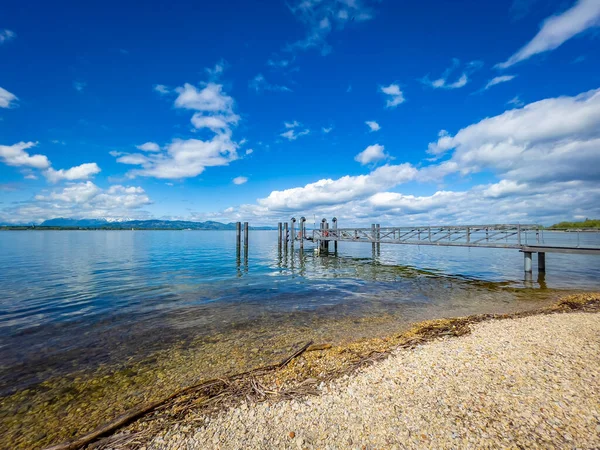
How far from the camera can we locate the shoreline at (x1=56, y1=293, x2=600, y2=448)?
454cm

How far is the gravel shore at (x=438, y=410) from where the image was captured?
12.9ft

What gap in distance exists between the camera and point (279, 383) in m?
5.72

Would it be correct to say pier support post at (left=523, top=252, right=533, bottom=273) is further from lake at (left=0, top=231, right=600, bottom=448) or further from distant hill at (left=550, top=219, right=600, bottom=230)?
distant hill at (left=550, top=219, right=600, bottom=230)

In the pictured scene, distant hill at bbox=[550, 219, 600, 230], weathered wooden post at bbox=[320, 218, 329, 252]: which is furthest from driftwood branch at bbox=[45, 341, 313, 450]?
weathered wooden post at bbox=[320, 218, 329, 252]

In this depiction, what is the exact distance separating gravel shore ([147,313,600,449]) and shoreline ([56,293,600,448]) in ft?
0.78

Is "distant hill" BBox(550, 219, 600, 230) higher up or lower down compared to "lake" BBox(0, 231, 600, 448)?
higher up

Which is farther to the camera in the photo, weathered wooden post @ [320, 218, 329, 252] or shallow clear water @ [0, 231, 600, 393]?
weathered wooden post @ [320, 218, 329, 252]

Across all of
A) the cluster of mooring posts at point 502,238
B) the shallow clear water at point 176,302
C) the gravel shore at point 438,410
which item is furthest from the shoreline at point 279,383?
the cluster of mooring posts at point 502,238

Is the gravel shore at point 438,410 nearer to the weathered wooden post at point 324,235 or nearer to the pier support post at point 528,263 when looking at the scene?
the pier support post at point 528,263

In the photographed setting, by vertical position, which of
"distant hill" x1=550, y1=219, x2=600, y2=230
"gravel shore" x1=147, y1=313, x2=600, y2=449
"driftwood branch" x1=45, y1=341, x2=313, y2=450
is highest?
"distant hill" x1=550, y1=219, x2=600, y2=230

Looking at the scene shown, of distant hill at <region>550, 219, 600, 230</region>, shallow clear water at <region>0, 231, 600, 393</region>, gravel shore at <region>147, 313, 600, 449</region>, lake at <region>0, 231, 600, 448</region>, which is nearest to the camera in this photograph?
gravel shore at <region>147, 313, 600, 449</region>

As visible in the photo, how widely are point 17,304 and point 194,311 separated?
29.9 feet

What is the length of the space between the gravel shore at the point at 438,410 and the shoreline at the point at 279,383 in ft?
0.78

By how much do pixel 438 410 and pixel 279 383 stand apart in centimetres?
310
